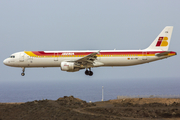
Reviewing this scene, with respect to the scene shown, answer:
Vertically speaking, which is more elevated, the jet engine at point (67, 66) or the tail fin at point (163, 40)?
the tail fin at point (163, 40)

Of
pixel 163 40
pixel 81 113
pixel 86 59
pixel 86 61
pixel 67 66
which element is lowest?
pixel 81 113

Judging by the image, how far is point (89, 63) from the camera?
1618 inches

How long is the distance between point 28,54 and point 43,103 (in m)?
13.8

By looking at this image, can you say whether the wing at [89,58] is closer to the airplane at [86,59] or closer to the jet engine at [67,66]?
the airplane at [86,59]

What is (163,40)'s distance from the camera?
43.9 m

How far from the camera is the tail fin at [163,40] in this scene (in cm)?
4338

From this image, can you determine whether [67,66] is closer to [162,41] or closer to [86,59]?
[86,59]

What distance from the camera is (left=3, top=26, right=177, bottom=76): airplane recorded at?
40781 mm

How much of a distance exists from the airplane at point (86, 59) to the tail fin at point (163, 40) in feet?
0.98

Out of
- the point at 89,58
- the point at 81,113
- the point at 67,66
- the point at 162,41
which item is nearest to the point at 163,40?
the point at 162,41

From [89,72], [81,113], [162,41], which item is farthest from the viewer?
[162,41]

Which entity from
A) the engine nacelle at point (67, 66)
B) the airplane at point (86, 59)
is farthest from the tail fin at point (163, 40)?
the engine nacelle at point (67, 66)

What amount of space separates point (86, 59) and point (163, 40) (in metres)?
15.4

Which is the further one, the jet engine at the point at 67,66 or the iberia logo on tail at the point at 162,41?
the iberia logo on tail at the point at 162,41
